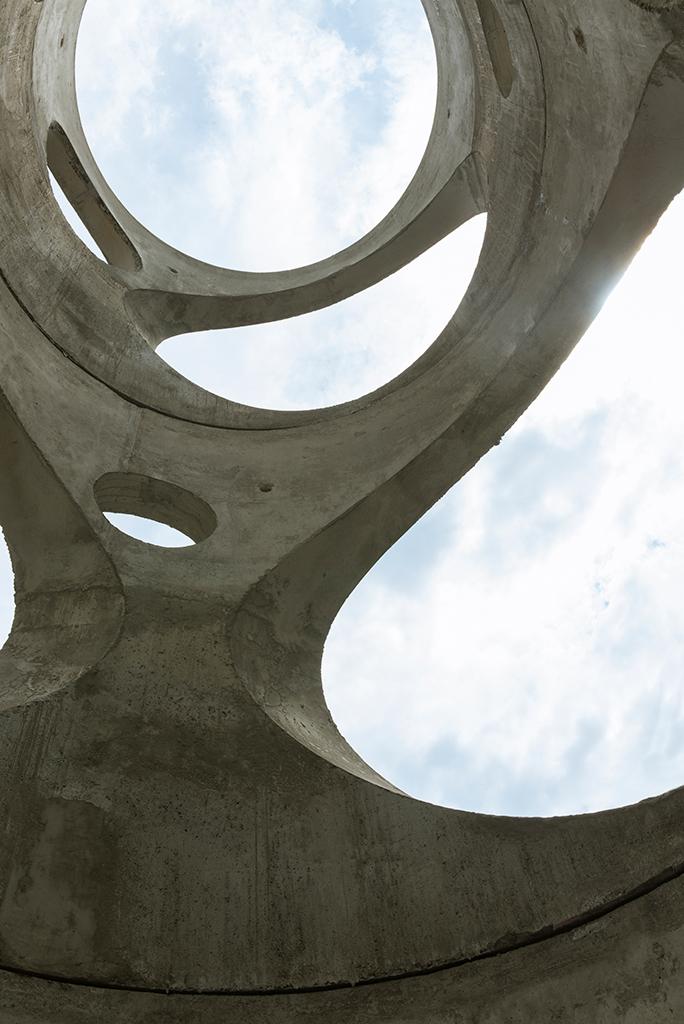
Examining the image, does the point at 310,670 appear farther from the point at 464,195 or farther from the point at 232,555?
the point at 464,195

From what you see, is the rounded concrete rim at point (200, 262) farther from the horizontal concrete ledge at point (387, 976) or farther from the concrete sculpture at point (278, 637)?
the horizontal concrete ledge at point (387, 976)

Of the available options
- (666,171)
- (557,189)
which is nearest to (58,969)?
(666,171)

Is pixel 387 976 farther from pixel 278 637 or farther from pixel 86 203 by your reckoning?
pixel 86 203

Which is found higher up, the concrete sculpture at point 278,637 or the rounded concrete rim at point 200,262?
the rounded concrete rim at point 200,262

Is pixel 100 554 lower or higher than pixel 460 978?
higher

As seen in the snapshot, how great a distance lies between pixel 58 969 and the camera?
4043mm

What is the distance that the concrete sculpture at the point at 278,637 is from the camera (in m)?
3.98

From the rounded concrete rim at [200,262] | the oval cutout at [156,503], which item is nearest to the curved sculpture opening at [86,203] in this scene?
the rounded concrete rim at [200,262]

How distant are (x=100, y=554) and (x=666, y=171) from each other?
179 inches

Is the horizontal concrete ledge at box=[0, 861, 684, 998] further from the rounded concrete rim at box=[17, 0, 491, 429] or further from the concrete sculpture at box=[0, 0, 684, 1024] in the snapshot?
the rounded concrete rim at box=[17, 0, 491, 429]

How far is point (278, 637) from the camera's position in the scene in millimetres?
6336

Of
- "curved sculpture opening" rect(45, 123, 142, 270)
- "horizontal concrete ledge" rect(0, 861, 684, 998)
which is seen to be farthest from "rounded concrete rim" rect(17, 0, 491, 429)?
"horizontal concrete ledge" rect(0, 861, 684, 998)

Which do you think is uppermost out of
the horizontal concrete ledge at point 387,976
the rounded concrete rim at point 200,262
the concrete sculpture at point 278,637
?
the rounded concrete rim at point 200,262

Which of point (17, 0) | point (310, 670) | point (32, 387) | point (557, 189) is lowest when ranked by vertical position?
point (310, 670)
